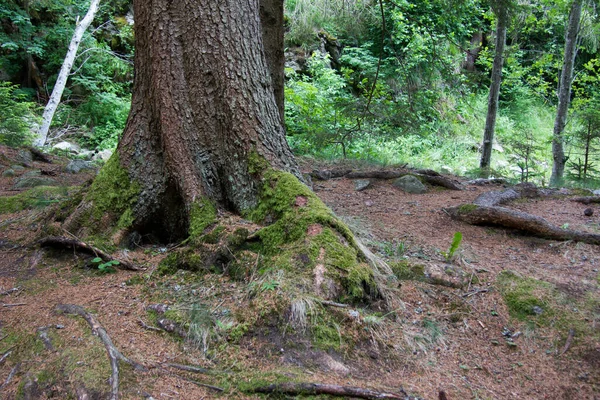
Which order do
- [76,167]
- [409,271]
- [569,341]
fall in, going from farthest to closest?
[76,167], [409,271], [569,341]

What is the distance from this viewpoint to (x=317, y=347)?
2248mm

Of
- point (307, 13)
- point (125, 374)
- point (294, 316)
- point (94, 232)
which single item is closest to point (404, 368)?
point (294, 316)

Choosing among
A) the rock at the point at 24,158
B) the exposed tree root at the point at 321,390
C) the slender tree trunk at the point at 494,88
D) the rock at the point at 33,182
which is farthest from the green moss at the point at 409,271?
the rock at the point at 24,158

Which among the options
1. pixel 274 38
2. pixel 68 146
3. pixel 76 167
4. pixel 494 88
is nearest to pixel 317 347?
pixel 274 38

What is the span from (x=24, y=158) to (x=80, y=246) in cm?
568

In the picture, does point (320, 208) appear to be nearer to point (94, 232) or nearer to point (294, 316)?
point (294, 316)

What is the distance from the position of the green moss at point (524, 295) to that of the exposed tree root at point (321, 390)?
1.50 metres

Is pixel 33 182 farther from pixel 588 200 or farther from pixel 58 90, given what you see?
pixel 588 200

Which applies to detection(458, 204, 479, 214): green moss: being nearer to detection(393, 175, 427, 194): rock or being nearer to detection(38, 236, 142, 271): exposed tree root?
detection(393, 175, 427, 194): rock

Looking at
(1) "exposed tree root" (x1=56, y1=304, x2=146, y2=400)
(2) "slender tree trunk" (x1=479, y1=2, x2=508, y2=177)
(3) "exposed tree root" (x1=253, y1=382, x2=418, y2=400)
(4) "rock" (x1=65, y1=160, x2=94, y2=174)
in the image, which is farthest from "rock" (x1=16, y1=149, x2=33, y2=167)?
(2) "slender tree trunk" (x1=479, y1=2, x2=508, y2=177)

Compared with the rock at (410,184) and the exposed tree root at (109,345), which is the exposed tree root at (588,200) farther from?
the exposed tree root at (109,345)

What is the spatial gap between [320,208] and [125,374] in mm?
1671

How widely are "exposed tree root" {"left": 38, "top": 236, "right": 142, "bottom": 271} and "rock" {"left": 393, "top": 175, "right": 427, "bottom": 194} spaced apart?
172 inches

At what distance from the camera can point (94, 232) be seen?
3322 mm
